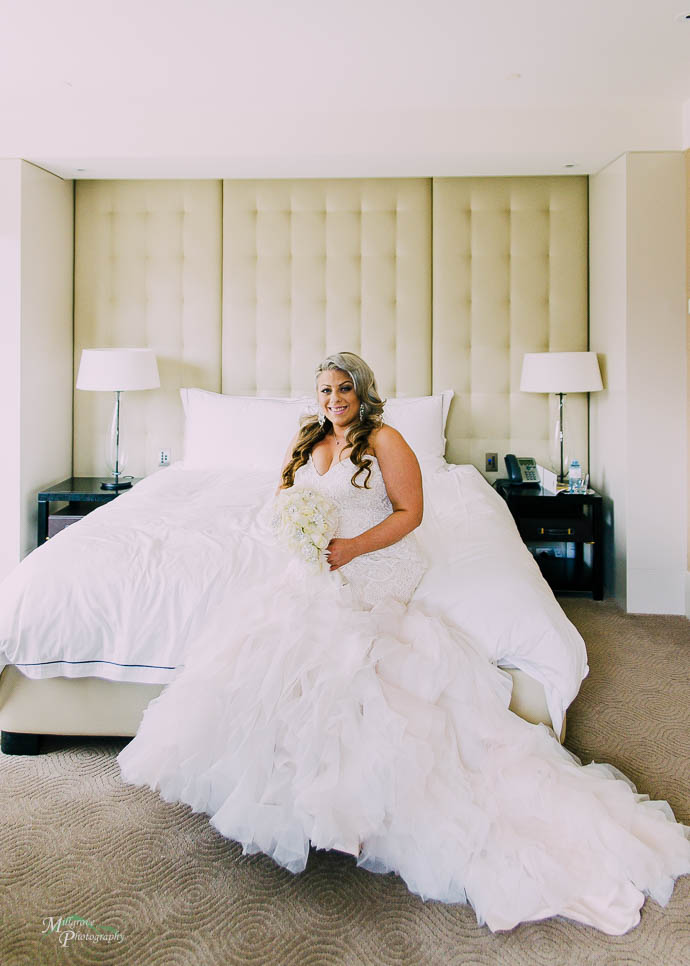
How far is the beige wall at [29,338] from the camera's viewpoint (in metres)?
4.27

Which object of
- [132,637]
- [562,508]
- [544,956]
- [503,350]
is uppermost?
[503,350]

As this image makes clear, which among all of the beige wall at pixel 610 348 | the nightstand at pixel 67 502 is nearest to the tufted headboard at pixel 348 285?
the beige wall at pixel 610 348

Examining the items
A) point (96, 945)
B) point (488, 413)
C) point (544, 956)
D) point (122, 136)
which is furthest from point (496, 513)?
point (122, 136)

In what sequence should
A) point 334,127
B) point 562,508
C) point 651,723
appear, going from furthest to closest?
point 562,508, point 334,127, point 651,723

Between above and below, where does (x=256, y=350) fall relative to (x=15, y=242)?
below

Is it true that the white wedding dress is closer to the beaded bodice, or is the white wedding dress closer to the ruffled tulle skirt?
the ruffled tulle skirt

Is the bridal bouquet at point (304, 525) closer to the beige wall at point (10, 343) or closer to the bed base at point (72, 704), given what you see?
the bed base at point (72, 704)

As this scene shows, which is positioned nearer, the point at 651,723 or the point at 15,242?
the point at 651,723

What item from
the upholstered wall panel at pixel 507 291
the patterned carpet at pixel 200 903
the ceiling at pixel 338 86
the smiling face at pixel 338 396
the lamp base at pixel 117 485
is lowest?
the patterned carpet at pixel 200 903

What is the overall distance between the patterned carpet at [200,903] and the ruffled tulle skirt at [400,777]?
65mm

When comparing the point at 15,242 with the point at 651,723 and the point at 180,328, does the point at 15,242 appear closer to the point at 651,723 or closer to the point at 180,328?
the point at 180,328

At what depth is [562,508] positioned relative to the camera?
4.54m

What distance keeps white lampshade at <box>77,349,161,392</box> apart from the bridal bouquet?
7.91 feet

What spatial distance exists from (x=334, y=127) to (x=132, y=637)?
10.0ft
